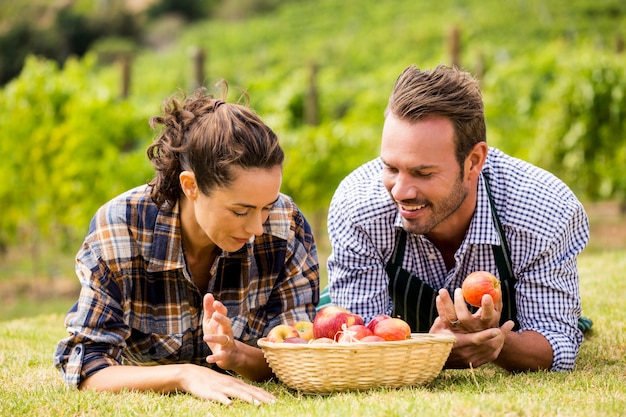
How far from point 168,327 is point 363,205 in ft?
3.72

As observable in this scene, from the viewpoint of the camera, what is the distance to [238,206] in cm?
357

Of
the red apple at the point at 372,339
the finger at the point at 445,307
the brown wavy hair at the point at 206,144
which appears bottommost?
the red apple at the point at 372,339

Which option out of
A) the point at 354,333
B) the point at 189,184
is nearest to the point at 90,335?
the point at 189,184

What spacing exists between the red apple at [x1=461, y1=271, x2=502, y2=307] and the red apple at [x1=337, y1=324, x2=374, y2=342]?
488 mm

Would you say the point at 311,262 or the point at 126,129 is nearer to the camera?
the point at 311,262

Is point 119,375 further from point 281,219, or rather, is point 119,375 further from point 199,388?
point 281,219

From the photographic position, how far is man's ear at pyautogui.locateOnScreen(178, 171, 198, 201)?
145 inches

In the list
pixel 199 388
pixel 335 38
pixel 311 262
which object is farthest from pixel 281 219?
pixel 335 38

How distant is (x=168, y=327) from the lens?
4020 millimetres

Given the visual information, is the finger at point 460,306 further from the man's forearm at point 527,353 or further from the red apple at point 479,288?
the man's forearm at point 527,353

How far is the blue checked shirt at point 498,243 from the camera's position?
409 cm

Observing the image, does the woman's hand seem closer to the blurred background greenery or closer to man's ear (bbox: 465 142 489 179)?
man's ear (bbox: 465 142 489 179)

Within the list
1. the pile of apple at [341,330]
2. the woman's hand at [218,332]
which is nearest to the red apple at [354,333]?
the pile of apple at [341,330]

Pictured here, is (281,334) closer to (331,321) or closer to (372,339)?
(331,321)
